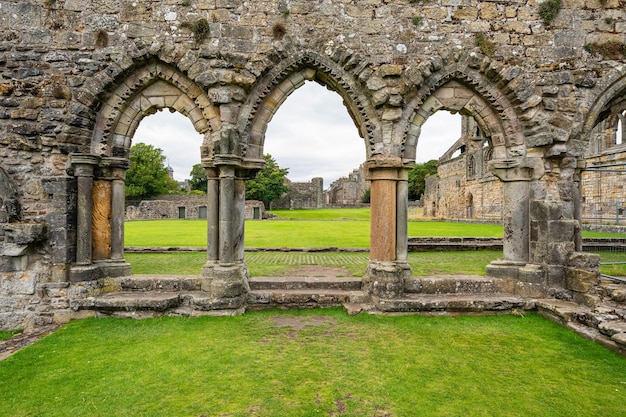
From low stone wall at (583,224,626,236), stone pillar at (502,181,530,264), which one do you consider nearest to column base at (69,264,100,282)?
stone pillar at (502,181,530,264)

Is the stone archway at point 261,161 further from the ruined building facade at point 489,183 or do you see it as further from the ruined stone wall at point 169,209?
the ruined stone wall at point 169,209

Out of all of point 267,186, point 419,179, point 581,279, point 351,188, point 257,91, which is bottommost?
point 581,279

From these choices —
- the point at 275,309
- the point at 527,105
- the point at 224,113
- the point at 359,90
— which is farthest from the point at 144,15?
the point at 527,105

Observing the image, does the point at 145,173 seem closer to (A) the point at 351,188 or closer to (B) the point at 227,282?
(A) the point at 351,188

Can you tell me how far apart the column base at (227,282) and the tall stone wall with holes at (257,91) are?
0.24m

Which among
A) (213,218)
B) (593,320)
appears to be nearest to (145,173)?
(213,218)

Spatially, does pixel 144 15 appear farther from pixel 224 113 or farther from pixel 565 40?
pixel 565 40

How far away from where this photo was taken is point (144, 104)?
245 inches

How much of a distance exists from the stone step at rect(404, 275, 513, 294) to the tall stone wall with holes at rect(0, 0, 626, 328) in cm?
29

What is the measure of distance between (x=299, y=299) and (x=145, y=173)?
47569mm

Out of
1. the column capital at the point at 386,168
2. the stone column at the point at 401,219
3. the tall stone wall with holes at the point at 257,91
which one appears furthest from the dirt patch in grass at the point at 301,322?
the column capital at the point at 386,168

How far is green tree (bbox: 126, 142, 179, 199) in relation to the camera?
1837 inches

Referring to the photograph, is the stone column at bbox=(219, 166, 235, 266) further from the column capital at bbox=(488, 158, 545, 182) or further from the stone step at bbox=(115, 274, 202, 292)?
the column capital at bbox=(488, 158, 545, 182)

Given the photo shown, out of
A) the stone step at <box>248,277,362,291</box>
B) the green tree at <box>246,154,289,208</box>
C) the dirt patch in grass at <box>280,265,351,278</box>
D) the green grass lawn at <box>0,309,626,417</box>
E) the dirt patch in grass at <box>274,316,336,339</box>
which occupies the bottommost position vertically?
the green grass lawn at <box>0,309,626,417</box>
